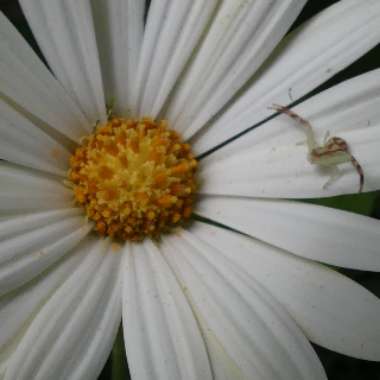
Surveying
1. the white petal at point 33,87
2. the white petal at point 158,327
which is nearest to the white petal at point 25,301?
the white petal at point 158,327

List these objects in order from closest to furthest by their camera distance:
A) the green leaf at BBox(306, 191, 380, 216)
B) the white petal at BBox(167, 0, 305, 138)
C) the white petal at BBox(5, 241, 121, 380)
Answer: the white petal at BBox(5, 241, 121, 380), the white petal at BBox(167, 0, 305, 138), the green leaf at BBox(306, 191, 380, 216)

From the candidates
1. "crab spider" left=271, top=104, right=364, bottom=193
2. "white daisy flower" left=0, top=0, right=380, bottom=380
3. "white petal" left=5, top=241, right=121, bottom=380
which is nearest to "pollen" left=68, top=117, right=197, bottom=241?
"white daisy flower" left=0, top=0, right=380, bottom=380

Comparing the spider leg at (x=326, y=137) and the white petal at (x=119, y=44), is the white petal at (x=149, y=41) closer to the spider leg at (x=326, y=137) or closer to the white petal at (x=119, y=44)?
the white petal at (x=119, y=44)

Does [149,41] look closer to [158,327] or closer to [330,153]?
[330,153]

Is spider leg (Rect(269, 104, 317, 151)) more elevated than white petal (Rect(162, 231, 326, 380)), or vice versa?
spider leg (Rect(269, 104, 317, 151))

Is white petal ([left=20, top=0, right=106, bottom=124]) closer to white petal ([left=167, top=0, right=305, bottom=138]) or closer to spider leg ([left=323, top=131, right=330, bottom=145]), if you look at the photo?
white petal ([left=167, top=0, right=305, bottom=138])

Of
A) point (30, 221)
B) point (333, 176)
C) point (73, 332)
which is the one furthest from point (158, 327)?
point (333, 176)
